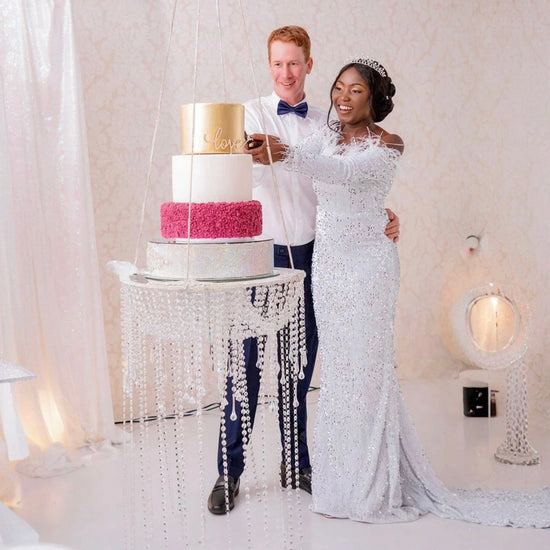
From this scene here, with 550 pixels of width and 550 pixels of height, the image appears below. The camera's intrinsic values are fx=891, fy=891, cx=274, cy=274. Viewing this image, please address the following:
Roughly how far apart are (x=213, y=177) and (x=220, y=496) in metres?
1.44

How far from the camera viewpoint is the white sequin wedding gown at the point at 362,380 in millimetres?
2941

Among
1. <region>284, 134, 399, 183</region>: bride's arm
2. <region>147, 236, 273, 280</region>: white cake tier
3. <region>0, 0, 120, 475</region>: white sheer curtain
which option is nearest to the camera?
<region>147, 236, 273, 280</region>: white cake tier

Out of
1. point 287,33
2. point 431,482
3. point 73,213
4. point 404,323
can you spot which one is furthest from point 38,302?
point 404,323

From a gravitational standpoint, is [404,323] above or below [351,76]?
below

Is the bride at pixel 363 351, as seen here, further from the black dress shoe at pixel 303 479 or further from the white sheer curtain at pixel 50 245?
the white sheer curtain at pixel 50 245

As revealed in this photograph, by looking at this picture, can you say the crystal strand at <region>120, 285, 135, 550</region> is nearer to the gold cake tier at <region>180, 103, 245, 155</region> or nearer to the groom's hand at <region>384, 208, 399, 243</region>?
the gold cake tier at <region>180, 103, 245, 155</region>

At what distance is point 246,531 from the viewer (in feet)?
9.38

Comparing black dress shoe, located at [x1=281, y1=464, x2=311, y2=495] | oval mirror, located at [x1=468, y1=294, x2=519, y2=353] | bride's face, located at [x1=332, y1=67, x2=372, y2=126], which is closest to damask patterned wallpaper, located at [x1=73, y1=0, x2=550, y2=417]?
oval mirror, located at [x1=468, y1=294, x2=519, y2=353]

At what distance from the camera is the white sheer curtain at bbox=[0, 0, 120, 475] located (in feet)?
11.4

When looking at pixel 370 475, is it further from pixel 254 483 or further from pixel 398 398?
pixel 254 483

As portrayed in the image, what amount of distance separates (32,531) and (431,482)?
1.32 meters

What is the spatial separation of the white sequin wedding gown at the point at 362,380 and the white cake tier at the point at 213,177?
0.94 m

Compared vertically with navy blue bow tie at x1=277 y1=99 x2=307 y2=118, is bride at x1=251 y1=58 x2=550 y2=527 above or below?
below

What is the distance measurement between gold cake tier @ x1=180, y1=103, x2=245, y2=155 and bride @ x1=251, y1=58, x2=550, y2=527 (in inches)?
37.2
